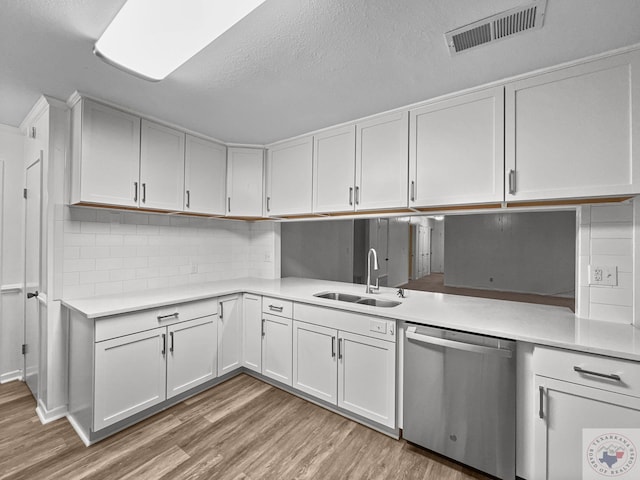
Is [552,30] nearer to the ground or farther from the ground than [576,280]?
farther from the ground

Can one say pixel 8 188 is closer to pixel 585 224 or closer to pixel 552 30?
pixel 552 30

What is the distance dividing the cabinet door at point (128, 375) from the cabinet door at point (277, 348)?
83cm

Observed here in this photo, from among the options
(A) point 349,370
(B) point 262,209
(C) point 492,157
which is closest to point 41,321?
(B) point 262,209

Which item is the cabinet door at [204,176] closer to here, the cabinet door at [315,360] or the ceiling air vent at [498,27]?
the cabinet door at [315,360]

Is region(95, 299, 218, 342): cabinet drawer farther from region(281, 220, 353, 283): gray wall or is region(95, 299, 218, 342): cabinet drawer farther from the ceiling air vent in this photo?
the ceiling air vent

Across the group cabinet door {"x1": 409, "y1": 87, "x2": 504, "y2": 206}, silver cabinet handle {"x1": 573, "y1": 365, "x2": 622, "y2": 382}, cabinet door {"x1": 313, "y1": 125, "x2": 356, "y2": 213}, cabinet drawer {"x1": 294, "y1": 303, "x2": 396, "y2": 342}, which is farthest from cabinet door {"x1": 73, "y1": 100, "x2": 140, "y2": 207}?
silver cabinet handle {"x1": 573, "y1": 365, "x2": 622, "y2": 382}

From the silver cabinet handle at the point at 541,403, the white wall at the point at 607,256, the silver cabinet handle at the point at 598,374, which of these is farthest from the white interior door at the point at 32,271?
the white wall at the point at 607,256

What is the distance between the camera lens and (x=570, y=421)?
143cm

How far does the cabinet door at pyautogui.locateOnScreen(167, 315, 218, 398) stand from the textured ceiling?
5.73 feet

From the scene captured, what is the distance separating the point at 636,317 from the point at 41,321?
4011 millimetres

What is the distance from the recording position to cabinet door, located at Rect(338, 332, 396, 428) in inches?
78.5

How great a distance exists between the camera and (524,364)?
1.58 metres

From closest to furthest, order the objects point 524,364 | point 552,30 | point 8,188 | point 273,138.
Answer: point 552,30, point 524,364, point 8,188, point 273,138

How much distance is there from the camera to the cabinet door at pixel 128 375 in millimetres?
1926
